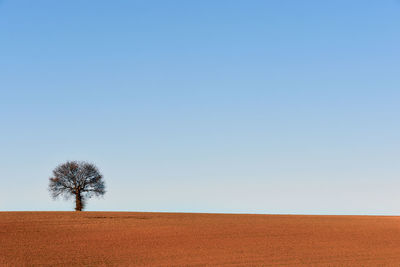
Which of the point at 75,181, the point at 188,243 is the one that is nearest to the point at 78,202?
the point at 75,181

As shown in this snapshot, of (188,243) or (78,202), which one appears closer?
(188,243)

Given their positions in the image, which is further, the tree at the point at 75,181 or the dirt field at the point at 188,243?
the tree at the point at 75,181

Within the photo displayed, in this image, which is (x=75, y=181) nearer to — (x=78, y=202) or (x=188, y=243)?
(x=78, y=202)

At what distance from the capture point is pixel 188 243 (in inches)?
1149

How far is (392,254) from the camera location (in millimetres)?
28406

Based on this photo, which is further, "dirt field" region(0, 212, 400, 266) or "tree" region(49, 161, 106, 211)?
"tree" region(49, 161, 106, 211)

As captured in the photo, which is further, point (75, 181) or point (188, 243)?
point (75, 181)

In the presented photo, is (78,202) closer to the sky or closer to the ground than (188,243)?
closer to the sky

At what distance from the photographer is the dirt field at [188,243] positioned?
24766mm

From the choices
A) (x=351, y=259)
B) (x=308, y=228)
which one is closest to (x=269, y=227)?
(x=308, y=228)

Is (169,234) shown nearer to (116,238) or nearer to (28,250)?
(116,238)

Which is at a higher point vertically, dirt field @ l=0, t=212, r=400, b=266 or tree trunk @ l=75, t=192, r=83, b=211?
tree trunk @ l=75, t=192, r=83, b=211

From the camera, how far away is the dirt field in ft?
81.3

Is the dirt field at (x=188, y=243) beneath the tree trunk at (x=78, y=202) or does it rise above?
beneath
